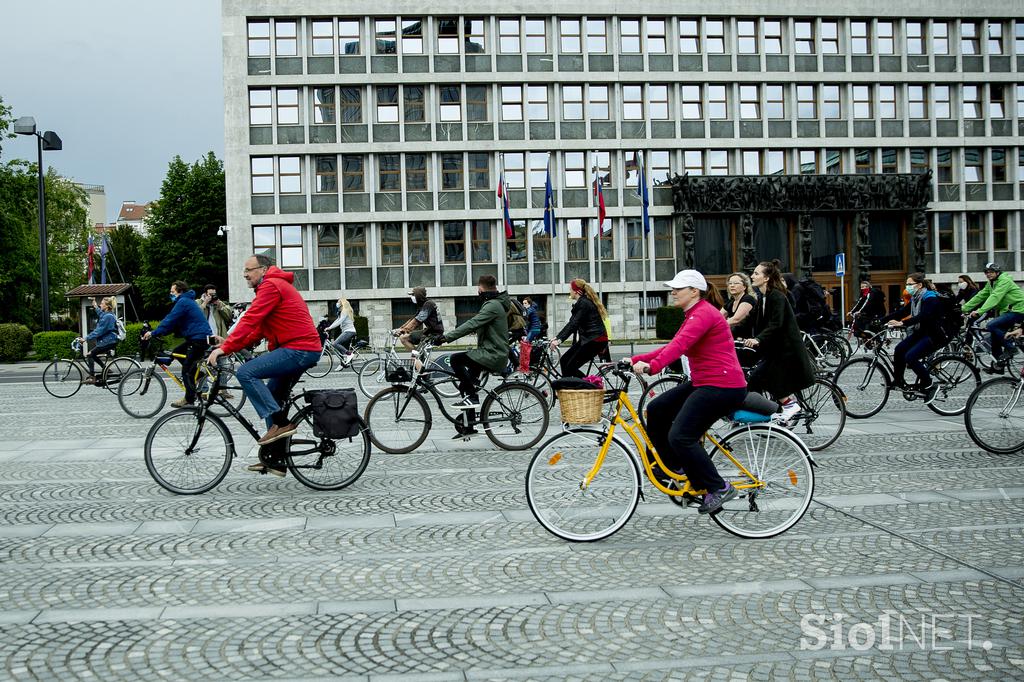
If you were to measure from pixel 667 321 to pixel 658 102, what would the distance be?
1192 cm

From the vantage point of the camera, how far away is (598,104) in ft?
158

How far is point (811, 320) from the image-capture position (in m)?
18.2

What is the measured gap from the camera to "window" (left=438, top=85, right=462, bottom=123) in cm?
4725

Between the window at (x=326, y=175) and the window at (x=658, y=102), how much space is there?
15578 mm

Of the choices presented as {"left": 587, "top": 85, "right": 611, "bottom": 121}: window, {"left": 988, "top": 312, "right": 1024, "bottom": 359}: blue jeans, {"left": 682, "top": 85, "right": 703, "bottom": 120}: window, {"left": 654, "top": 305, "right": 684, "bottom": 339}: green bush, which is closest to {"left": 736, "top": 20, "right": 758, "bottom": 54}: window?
{"left": 682, "top": 85, "right": 703, "bottom": 120}: window

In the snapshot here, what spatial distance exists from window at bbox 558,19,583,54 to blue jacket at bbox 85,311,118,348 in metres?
34.5

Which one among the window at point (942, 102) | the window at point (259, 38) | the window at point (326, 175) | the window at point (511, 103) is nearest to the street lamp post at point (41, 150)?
the window at point (326, 175)

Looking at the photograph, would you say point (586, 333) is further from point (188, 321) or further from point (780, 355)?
point (188, 321)

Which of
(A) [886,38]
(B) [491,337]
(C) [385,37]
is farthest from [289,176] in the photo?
(B) [491,337]

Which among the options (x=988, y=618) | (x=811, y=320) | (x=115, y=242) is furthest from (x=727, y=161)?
(x=115, y=242)

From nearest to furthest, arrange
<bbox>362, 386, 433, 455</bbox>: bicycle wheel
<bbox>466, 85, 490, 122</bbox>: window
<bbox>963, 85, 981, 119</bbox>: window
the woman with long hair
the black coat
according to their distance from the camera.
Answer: the black coat < <bbox>362, 386, 433, 455</bbox>: bicycle wheel < the woman with long hair < <bbox>466, 85, 490, 122</bbox>: window < <bbox>963, 85, 981, 119</bbox>: window

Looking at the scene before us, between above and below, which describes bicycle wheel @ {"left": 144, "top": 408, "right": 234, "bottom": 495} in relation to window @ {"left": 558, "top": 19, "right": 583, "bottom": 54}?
below

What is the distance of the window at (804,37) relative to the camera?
1955 inches

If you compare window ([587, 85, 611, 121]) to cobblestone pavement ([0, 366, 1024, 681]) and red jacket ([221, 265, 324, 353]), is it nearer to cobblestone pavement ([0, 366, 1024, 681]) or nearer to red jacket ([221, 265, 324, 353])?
cobblestone pavement ([0, 366, 1024, 681])
